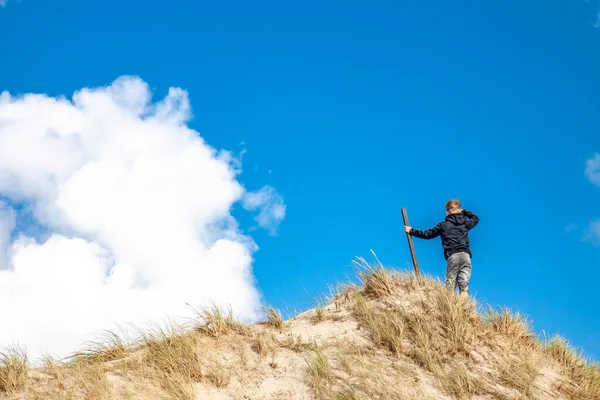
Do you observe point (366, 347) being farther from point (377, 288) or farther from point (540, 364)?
Result: point (540, 364)

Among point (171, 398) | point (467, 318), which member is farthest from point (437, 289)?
point (171, 398)

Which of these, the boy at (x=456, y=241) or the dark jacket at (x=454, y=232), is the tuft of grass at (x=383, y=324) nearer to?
the boy at (x=456, y=241)

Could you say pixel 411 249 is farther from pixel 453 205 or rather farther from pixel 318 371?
pixel 318 371

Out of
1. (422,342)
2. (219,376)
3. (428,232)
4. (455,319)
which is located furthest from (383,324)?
(219,376)

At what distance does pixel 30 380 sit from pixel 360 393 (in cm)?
467

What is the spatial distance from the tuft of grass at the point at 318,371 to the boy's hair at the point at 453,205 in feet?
12.1

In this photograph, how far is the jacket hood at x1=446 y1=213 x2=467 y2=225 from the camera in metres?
9.92

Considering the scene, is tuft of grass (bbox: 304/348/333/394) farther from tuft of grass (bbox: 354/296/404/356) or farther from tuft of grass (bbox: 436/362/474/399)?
tuft of grass (bbox: 436/362/474/399)

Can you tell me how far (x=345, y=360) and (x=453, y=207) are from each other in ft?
11.9

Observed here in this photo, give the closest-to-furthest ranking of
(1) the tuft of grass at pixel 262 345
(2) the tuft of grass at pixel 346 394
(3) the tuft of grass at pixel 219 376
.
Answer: (2) the tuft of grass at pixel 346 394
(3) the tuft of grass at pixel 219 376
(1) the tuft of grass at pixel 262 345

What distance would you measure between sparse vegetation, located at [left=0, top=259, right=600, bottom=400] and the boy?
0.39m

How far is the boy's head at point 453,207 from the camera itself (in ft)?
33.2

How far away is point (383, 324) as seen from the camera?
885cm

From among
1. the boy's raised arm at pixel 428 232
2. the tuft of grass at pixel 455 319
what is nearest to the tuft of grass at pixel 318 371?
the tuft of grass at pixel 455 319
